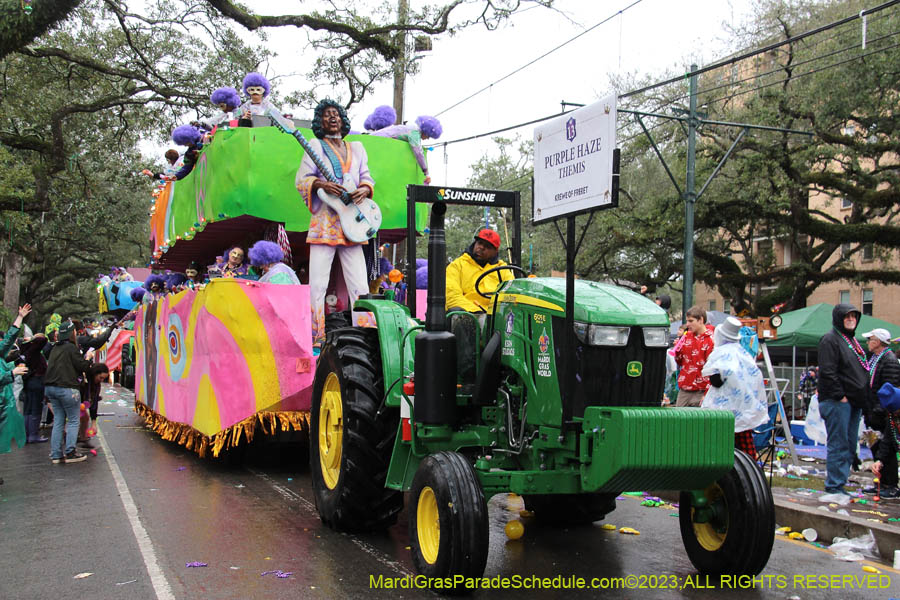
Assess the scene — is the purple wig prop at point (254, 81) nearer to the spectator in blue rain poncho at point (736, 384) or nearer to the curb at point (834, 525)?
the spectator in blue rain poncho at point (736, 384)

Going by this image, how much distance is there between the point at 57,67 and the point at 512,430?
17.8m

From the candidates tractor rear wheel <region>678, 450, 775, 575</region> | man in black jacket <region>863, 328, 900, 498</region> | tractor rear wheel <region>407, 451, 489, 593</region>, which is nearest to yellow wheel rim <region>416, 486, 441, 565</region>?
tractor rear wheel <region>407, 451, 489, 593</region>

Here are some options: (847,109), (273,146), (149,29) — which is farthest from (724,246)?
(273,146)

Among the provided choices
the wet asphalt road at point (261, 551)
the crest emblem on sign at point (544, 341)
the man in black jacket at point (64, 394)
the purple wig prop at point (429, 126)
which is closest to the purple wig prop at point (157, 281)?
the man in black jacket at point (64, 394)

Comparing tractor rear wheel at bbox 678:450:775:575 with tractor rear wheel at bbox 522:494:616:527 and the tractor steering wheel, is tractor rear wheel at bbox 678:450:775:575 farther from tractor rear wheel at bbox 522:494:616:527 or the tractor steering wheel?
the tractor steering wheel

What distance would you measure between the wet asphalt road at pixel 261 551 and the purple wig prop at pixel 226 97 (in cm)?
481

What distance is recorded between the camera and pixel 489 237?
19.4ft

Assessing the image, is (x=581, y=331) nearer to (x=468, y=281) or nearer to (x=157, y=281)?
(x=468, y=281)

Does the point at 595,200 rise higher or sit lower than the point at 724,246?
lower

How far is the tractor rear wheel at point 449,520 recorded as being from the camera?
4.32m

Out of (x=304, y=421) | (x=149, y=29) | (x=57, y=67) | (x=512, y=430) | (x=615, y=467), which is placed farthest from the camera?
(x=57, y=67)

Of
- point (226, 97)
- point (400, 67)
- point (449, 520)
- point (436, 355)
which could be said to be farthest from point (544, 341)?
point (400, 67)

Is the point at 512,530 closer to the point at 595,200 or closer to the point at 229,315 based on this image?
the point at 595,200

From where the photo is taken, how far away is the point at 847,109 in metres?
20.7
